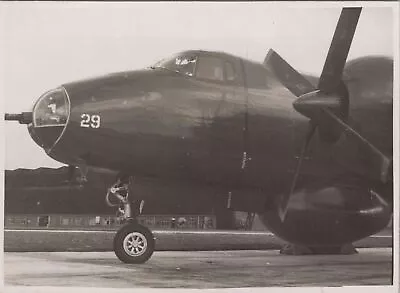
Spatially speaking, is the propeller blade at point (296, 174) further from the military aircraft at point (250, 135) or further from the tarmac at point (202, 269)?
the tarmac at point (202, 269)

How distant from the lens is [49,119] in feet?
7.77

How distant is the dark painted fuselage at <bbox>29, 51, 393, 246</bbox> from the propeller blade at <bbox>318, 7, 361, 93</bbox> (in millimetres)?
60

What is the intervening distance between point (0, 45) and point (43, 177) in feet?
1.92

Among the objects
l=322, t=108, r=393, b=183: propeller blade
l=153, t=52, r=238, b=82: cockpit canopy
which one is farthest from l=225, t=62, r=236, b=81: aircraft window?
l=322, t=108, r=393, b=183: propeller blade

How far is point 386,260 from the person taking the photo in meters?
2.52

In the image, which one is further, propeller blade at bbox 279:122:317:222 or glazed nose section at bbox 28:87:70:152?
propeller blade at bbox 279:122:317:222

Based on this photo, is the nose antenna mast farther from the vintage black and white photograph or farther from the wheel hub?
the wheel hub

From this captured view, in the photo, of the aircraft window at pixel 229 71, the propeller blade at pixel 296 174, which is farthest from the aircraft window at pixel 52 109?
the propeller blade at pixel 296 174

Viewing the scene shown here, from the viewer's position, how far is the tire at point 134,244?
246 cm

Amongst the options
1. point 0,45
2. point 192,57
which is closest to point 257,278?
point 192,57

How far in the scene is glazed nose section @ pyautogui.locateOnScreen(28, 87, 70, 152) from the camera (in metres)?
2.36

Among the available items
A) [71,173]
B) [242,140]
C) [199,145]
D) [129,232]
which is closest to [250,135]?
[242,140]

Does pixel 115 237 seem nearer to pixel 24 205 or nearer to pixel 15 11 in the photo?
pixel 24 205

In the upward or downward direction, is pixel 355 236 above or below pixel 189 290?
above
